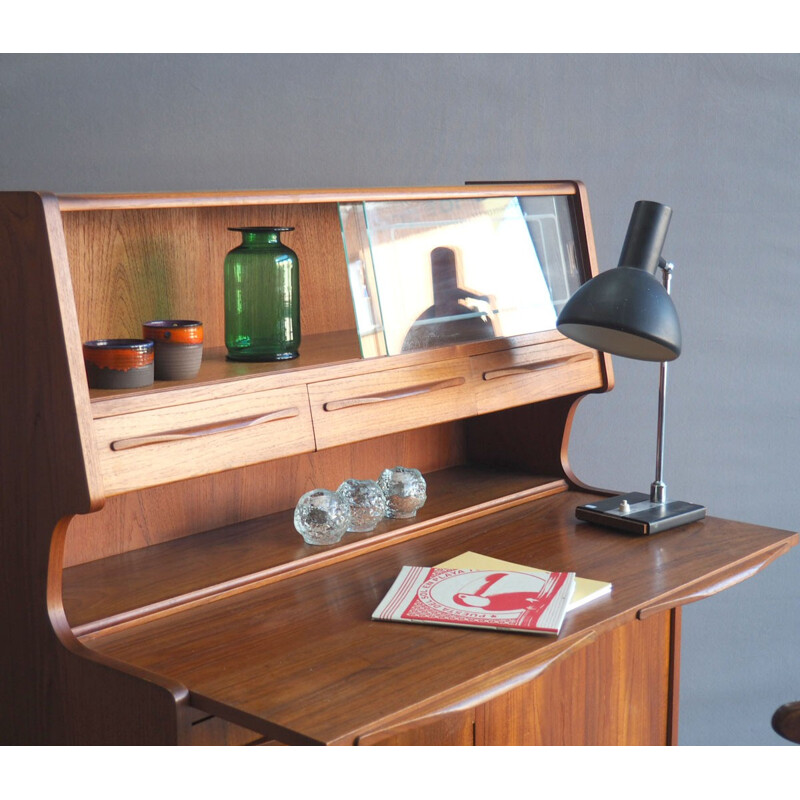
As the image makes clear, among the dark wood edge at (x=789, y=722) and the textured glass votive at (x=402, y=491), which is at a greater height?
the textured glass votive at (x=402, y=491)

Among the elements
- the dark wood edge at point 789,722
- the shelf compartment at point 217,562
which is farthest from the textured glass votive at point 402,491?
the dark wood edge at point 789,722

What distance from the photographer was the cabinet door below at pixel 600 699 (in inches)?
71.9

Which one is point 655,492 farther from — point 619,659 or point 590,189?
point 590,189

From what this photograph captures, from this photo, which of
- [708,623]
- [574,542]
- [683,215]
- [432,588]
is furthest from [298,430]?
[708,623]

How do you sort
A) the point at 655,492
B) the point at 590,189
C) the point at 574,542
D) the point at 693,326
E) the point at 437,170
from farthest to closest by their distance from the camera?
the point at 693,326, the point at 590,189, the point at 437,170, the point at 655,492, the point at 574,542

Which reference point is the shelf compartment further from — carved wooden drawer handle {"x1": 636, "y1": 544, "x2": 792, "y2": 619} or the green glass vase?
carved wooden drawer handle {"x1": 636, "y1": 544, "x2": 792, "y2": 619}

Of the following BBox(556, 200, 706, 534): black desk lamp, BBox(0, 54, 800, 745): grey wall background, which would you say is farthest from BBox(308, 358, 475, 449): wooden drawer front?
BBox(0, 54, 800, 745): grey wall background

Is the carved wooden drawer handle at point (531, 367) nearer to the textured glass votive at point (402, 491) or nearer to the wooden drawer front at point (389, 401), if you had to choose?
the wooden drawer front at point (389, 401)

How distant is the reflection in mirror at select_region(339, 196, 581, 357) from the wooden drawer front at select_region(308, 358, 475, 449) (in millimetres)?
→ 50

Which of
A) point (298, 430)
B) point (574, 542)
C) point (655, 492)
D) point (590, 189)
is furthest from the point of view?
point (590, 189)

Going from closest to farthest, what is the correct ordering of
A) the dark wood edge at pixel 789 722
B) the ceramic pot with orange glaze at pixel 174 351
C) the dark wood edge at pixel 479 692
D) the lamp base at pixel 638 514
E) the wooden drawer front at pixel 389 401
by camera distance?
the dark wood edge at pixel 479 692 < the dark wood edge at pixel 789 722 < the ceramic pot with orange glaze at pixel 174 351 < the wooden drawer front at pixel 389 401 < the lamp base at pixel 638 514

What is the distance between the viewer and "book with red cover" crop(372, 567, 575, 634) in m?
1.51

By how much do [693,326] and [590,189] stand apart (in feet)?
1.70

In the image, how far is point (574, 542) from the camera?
1.90 metres
